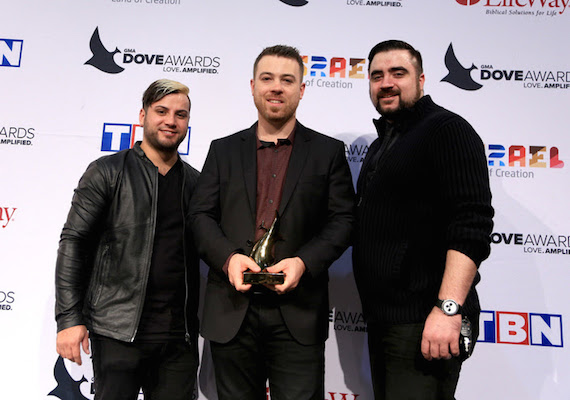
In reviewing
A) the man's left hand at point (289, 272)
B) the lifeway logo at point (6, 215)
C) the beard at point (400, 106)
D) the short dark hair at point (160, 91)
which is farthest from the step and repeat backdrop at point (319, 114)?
the man's left hand at point (289, 272)

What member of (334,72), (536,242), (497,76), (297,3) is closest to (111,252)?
(334,72)

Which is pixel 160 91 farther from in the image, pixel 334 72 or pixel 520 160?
pixel 520 160

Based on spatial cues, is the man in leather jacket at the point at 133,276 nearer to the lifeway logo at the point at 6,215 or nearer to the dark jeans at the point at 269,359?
the dark jeans at the point at 269,359

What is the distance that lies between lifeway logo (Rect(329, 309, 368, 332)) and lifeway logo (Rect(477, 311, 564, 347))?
698 millimetres

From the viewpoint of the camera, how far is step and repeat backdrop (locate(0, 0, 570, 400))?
229 cm

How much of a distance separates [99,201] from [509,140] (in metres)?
2.30

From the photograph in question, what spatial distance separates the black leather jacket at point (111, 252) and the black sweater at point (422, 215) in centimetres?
89

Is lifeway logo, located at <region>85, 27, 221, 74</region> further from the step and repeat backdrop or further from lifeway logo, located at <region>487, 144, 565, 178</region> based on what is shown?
lifeway logo, located at <region>487, 144, 565, 178</region>

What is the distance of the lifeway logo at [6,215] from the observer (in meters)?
2.45

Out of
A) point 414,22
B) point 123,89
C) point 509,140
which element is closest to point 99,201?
point 123,89

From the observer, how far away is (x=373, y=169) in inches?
66.1

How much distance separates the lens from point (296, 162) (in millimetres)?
1605

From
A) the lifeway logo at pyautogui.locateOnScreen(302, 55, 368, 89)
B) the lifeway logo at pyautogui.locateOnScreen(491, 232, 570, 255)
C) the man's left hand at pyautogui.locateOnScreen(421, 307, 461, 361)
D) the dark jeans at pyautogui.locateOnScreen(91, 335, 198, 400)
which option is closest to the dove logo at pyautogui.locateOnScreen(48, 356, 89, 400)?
the dark jeans at pyautogui.locateOnScreen(91, 335, 198, 400)

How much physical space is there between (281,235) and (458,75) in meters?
1.69
